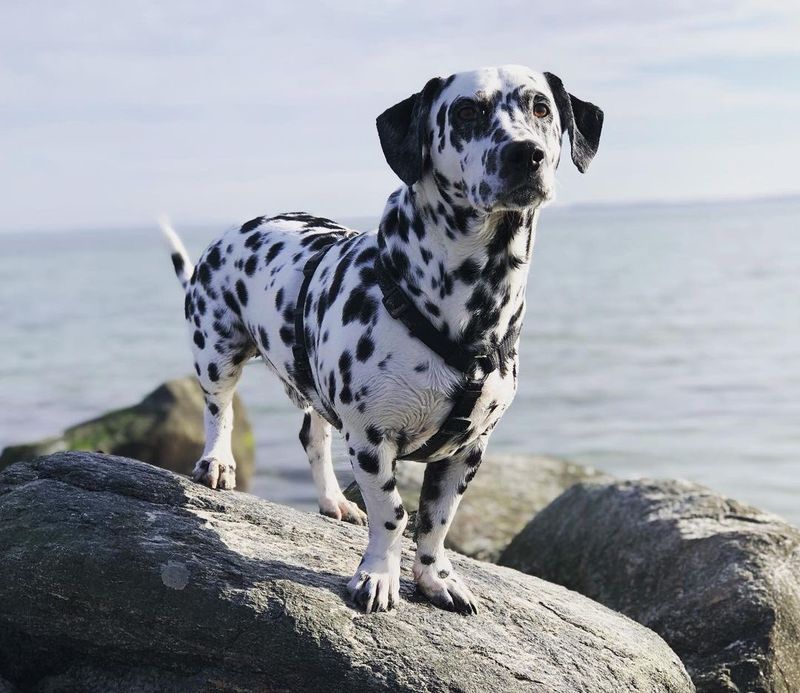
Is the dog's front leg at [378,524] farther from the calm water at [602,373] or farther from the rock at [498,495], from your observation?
the rock at [498,495]

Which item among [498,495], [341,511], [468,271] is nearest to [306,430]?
[341,511]

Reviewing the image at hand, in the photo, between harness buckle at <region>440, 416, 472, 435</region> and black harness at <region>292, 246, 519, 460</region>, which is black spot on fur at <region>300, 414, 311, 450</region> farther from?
harness buckle at <region>440, 416, 472, 435</region>

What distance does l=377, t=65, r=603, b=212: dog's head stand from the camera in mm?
4309

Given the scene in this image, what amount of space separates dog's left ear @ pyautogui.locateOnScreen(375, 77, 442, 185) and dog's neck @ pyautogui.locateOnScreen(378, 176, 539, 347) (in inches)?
4.6

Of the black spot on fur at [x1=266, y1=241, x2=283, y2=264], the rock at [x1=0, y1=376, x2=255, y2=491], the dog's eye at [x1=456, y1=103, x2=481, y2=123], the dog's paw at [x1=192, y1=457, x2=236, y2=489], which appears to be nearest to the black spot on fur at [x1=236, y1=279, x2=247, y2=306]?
the black spot on fur at [x1=266, y1=241, x2=283, y2=264]

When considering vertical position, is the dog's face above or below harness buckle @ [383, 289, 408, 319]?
above

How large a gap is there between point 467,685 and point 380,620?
0.47 m

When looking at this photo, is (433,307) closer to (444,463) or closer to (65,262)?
(444,463)

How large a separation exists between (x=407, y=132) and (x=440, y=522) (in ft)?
5.97

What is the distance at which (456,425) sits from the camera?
4887 mm

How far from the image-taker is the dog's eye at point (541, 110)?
4609mm

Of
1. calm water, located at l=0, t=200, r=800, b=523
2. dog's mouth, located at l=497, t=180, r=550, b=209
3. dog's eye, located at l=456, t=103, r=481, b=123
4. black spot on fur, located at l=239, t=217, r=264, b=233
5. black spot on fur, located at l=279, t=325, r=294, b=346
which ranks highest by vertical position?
dog's eye, located at l=456, t=103, r=481, b=123

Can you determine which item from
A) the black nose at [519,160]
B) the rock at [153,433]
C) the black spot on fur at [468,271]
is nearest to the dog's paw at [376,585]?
the black spot on fur at [468,271]

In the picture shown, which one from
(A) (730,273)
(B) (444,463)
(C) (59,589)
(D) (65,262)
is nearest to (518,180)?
(B) (444,463)
